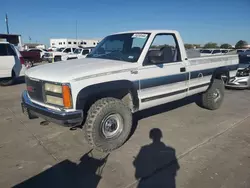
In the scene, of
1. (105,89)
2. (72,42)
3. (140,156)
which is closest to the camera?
(105,89)

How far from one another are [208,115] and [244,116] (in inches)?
35.1

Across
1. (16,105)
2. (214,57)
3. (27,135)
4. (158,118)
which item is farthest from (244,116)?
(16,105)

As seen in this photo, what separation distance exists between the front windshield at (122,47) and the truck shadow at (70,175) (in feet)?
6.25

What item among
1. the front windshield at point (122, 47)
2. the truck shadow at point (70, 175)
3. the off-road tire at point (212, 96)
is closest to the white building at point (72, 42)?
the off-road tire at point (212, 96)

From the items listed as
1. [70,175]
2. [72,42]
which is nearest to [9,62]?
[70,175]

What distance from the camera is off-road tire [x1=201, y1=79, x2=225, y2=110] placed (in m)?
5.61

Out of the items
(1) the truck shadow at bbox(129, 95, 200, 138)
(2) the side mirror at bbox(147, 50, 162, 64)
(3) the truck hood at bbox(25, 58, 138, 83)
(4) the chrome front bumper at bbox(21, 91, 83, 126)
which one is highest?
(2) the side mirror at bbox(147, 50, 162, 64)

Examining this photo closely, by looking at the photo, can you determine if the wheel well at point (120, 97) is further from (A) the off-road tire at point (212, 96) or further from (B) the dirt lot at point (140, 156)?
(A) the off-road tire at point (212, 96)

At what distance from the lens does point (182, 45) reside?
4.68 meters

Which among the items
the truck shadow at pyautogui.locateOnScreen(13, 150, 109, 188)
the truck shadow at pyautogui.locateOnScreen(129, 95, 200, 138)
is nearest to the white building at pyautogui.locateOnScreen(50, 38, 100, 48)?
the truck shadow at pyautogui.locateOnScreen(129, 95, 200, 138)

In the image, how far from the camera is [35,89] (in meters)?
3.52

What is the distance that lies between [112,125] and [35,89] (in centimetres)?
142

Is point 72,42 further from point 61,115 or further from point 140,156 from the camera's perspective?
point 140,156

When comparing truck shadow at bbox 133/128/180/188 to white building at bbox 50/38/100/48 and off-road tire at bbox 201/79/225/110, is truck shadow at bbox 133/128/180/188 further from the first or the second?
white building at bbox 50/38/100/48
